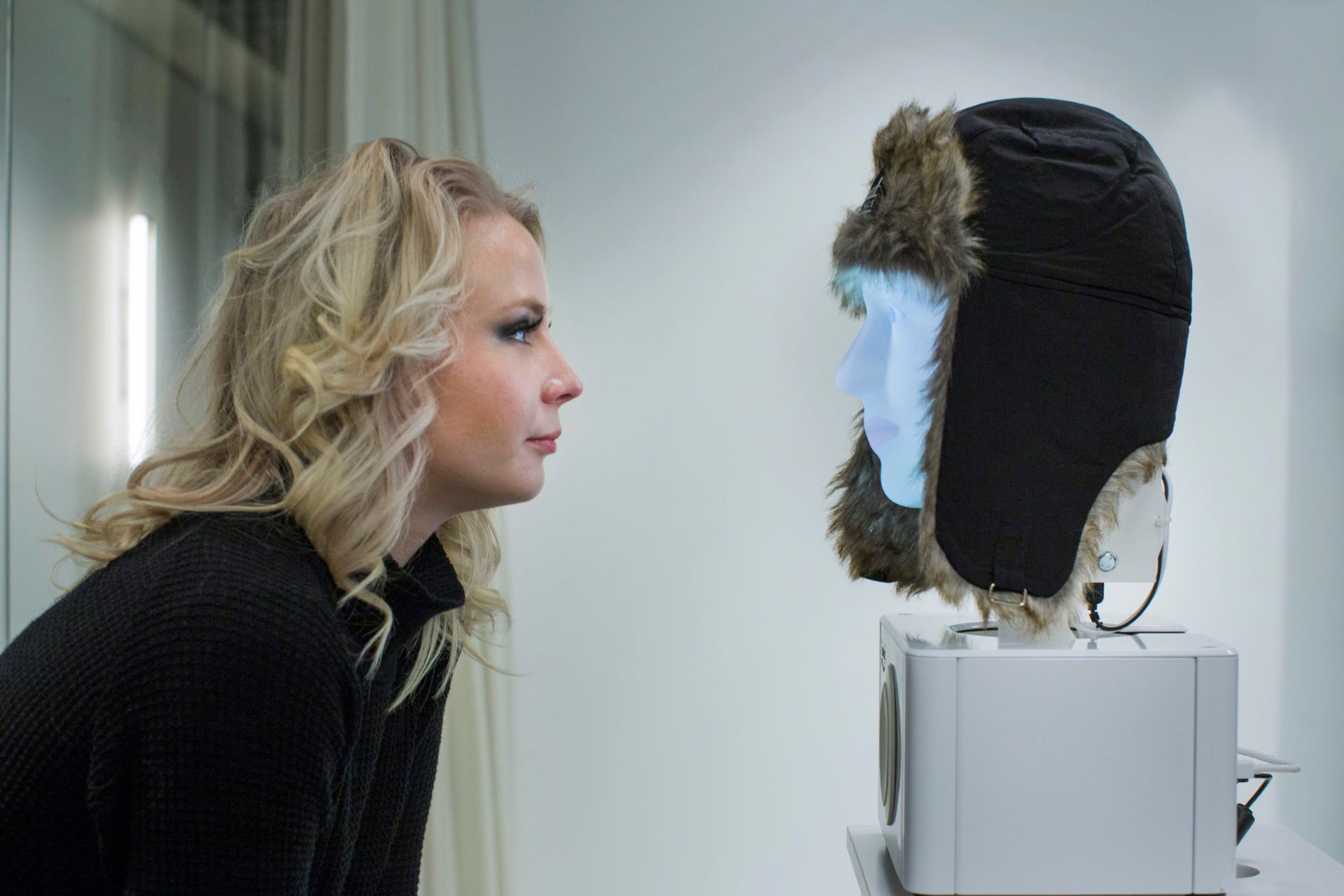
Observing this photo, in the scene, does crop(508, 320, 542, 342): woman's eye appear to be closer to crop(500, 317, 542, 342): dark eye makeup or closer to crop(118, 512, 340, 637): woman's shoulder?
crop(500, 317, 542, 342): dark eye makeup

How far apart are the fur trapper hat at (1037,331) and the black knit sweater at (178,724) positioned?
2.63ft

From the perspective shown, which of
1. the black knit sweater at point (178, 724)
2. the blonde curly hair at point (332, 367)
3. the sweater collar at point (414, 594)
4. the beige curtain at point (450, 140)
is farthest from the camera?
the beige curtain at point (450, 140)

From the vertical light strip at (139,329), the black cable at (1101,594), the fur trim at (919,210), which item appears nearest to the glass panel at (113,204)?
the vertical light strip at (139,329)

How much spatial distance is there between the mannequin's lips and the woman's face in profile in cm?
50

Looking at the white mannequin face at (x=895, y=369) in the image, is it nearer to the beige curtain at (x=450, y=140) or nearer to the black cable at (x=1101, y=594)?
the black cable at (x=1101, y=594)

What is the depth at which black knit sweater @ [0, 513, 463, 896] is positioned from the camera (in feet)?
2.55

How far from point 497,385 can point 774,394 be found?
1.26 meters

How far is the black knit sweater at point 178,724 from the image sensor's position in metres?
0.78

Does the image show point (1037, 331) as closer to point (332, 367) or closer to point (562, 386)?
point (562, 386)

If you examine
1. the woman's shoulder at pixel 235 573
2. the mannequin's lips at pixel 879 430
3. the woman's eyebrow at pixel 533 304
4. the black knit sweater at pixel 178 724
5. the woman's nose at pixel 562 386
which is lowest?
the black knit sweater at pixel 178 724

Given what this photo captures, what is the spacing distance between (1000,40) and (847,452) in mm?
902

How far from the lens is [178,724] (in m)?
0.77

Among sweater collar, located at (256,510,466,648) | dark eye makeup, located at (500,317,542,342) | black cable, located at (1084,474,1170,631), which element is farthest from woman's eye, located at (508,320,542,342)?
black cable, located at (1084,474,1170,631)

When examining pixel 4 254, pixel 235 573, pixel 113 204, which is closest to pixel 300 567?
pixel 235 573
